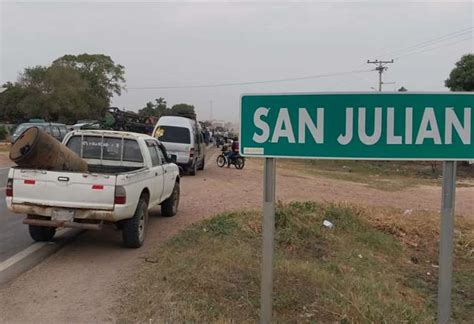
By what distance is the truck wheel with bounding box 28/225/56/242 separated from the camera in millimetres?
8062

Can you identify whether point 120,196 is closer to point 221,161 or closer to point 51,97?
point 221,161

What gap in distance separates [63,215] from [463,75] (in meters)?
41.4

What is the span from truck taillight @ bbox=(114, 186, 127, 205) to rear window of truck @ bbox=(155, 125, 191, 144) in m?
12.9

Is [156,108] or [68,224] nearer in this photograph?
[68,224]

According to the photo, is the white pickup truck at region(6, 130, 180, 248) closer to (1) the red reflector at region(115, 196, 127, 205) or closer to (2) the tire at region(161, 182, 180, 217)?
(1) the red reflector at region(115, 196, 127, 205)

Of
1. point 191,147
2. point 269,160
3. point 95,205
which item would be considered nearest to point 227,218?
point 95,205

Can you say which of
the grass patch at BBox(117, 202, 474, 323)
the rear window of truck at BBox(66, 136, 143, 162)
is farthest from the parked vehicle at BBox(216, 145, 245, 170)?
the rear window of truck at BBox(66, 136, 143, 162)

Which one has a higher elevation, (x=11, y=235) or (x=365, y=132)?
(x=365, y=132)

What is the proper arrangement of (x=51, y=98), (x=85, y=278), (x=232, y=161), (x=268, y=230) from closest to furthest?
1. (x=268, y=230)
2. (x=85, y=278)
3. (x=232, y=161)
4. (x=51, y=98)

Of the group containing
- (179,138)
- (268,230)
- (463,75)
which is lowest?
(268,230)

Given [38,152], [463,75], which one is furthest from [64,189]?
[463,75]

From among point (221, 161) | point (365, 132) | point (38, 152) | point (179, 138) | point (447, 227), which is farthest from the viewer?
point (221, 161)

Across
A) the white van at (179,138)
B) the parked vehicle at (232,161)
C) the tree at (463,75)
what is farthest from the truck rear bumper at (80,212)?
the tree at (463,75)

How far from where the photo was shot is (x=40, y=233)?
26.6 feet
